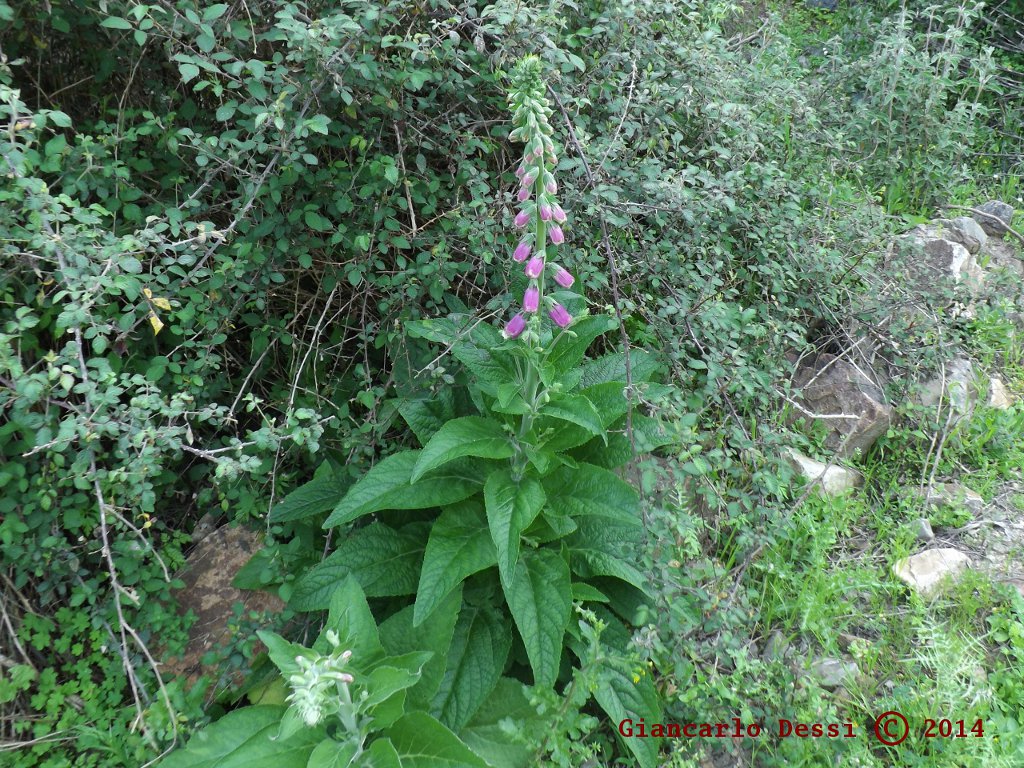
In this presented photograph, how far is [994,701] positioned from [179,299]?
11.1 ft

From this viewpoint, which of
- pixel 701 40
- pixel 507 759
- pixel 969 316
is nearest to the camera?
pixel 507 759

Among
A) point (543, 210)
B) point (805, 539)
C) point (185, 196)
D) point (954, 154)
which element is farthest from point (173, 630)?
point (954, 154)

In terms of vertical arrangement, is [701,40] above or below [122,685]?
above

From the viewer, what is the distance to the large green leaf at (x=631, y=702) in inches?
96.1

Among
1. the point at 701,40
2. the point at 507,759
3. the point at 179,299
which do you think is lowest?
the point at 507,759

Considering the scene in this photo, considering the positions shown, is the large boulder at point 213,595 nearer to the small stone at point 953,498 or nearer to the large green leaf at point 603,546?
the large green leaf at point 603,546

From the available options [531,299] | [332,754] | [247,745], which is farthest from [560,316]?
[247,745]

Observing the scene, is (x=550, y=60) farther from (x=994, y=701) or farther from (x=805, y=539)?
(x=994, y=701)

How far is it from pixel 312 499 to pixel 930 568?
2.55 metres

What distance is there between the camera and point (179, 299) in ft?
9.75

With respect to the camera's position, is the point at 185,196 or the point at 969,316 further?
the point at 969,316

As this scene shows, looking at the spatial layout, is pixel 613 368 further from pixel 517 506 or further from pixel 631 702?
pixel 631 702

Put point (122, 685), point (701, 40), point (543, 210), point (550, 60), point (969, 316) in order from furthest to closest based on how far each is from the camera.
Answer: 1. point (969, 316)
2. point (701, 40)
3. point (550, 60)
4. point (122, 685)
5. point (543, 210)

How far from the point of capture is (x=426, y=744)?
222 centimetres
